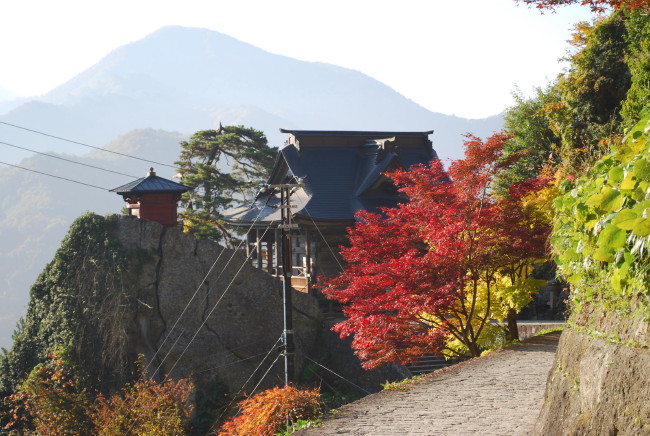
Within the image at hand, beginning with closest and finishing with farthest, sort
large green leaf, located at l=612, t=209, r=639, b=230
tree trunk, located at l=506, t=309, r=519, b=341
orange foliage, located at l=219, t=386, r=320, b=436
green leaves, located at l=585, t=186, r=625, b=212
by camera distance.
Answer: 1. large green leaf, located at l=612, t=209, r=639, b=230
2. green leaves, located at l=585, t=186, r=625, b=212
3. orange foliage, located at l=219, t=386, r=320, b=436
4. tree trunk, located at l=506, t=309, r=519, b=341

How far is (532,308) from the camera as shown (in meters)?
23.4

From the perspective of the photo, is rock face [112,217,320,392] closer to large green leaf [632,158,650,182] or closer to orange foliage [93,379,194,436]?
orange foliage [93,379,194,436]

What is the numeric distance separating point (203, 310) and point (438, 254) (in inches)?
394

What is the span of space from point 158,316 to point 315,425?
39.9 feet

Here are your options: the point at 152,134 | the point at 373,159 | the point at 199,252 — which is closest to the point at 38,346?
the point at 199,252

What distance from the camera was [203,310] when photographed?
68.8ft

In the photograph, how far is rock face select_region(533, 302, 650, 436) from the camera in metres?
4.90

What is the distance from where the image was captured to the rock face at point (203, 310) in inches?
806

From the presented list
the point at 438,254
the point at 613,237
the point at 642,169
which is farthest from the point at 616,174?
the point at 438,254

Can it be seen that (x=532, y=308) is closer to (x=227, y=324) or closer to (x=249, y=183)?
(x=227, y=324)

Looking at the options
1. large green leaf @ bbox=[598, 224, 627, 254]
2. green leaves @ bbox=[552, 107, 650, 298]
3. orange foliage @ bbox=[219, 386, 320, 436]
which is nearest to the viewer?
green leaves @ bbox=[552, 107, 650, 298]

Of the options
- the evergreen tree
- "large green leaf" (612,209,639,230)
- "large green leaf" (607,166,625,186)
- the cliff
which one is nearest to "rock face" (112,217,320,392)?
the cliff

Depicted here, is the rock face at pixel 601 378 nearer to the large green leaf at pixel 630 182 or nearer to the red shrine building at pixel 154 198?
the large green leaf at pixel 630 182

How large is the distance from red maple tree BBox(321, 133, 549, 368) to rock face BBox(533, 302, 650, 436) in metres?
6.14
